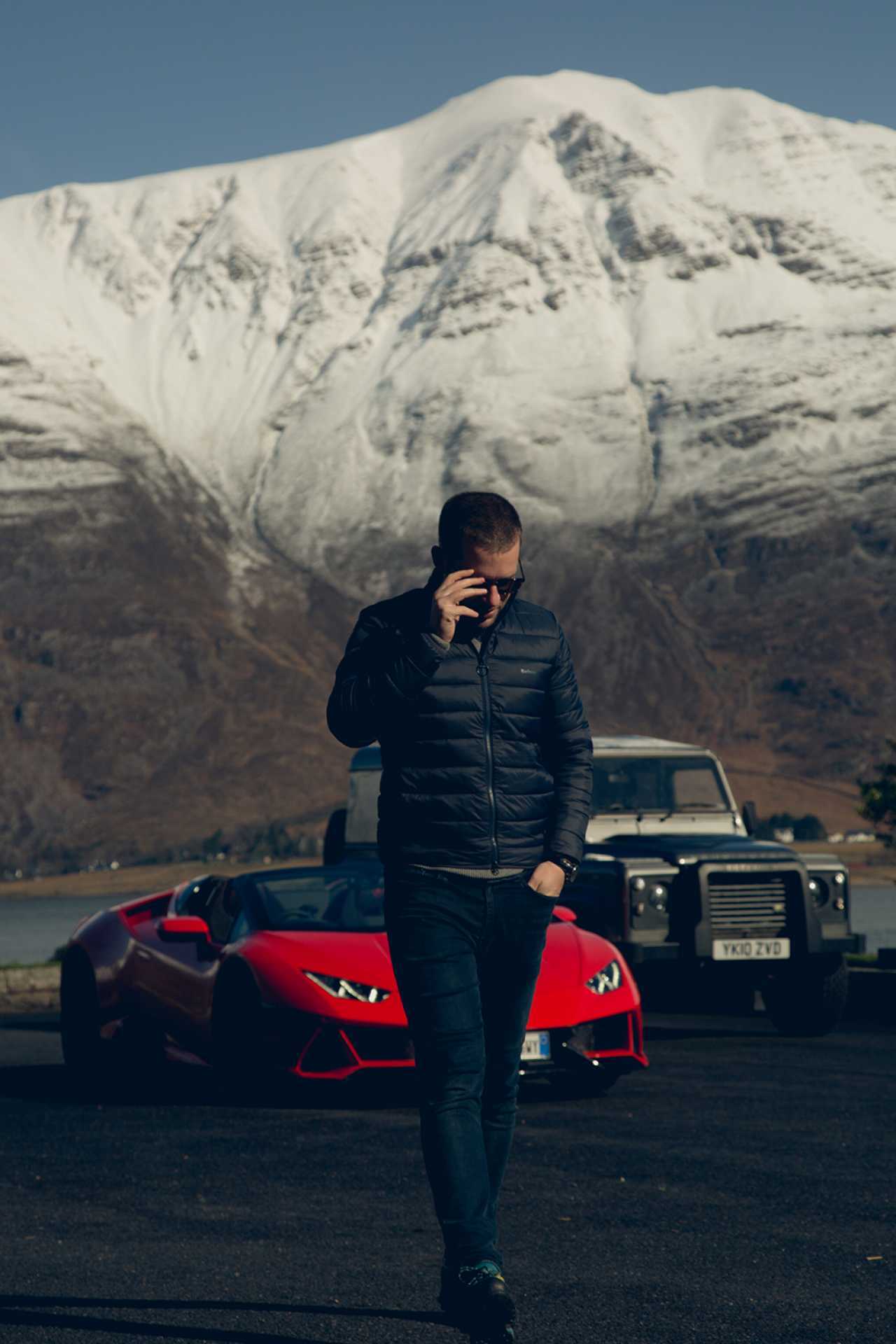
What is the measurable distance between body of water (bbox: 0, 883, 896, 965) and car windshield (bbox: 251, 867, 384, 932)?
3340cm

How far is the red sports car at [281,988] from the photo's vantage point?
10.5 m

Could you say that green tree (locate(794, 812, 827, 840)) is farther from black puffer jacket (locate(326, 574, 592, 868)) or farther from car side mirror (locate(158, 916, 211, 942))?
black puffer jacket (locate(326, 574, 592, 868))

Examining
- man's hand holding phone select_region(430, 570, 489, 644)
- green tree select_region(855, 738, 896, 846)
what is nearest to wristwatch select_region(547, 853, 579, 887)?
man's hand holding phone select_region(430, 570, 489, 644)

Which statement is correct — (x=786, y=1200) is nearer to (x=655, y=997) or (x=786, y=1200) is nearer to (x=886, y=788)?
(x=655, y=997)

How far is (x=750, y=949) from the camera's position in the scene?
1476cm

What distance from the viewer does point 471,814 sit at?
536 cm

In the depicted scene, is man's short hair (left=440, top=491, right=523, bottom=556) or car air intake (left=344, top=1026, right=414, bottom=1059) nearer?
man's short hair (left=440, top=491, right=523, bottom=556)

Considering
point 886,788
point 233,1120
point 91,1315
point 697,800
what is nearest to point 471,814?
point 91,1315

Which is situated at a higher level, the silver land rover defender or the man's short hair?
the man's short hair

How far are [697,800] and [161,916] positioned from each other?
6.11m

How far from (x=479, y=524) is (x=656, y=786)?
465 inches

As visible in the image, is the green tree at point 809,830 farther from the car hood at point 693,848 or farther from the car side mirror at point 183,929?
the car side mirror at point 183,929

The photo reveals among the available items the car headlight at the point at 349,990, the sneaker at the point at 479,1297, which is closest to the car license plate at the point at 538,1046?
the car headlight at the point at 349,990

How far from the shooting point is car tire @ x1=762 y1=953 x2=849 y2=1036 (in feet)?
48.6
